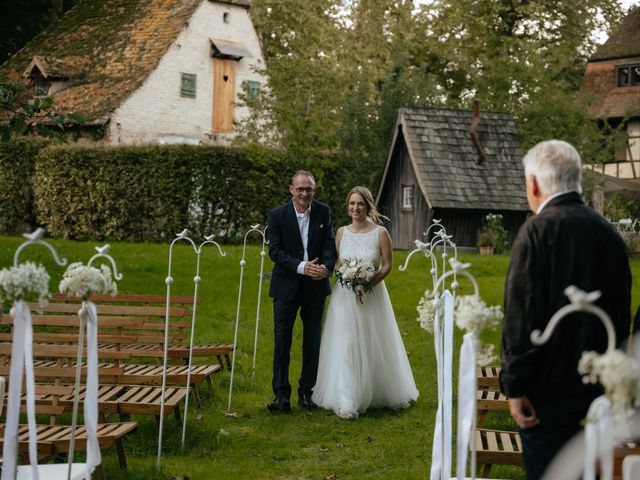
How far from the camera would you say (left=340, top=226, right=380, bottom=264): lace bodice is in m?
10.4

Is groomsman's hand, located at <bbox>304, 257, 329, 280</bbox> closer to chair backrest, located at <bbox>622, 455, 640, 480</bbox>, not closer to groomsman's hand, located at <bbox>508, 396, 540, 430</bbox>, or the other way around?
groomsman's hand, located at <bbox>508, 396, 540, 430</bbox>

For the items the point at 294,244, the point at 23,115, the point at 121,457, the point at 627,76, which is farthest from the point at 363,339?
the point at 627,76

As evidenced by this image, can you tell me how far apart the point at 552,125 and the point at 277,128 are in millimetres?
8782

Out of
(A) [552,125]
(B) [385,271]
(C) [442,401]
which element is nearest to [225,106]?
(A) [552,125]

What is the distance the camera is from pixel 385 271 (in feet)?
33.8

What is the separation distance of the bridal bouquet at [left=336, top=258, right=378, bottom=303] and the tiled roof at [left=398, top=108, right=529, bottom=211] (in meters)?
16.5

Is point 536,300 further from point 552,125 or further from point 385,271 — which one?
point 552,125

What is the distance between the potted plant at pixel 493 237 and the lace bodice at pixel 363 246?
1542cm

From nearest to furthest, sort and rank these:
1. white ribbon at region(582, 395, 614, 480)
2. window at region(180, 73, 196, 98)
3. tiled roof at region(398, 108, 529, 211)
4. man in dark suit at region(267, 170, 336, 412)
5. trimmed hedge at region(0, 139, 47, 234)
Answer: white ribbon at region(582, 395, 614, 480)
man in dark suit at region(267, 170, 336, 412)
trimmed hedge at region(0, 139, 47, 234)
tiled roof at region(398, 108, 529, 211)
window at region(180, 73, 196, 98)

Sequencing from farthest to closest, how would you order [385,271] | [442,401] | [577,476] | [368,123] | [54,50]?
[54,50] → [368,123] → [385,271] → [442,401] → [577,476]

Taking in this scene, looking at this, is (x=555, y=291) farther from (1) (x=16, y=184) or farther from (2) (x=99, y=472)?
(1) (x=16, y=184)

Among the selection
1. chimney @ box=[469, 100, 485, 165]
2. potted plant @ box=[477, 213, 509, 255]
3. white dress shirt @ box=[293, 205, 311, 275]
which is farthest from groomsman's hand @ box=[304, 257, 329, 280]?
chimney @ box=[469, 100, 485, 165]

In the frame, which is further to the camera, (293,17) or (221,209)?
(293,17)

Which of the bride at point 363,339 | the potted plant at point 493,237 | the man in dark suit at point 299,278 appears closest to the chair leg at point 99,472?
the man in dark suit at point 299,278
